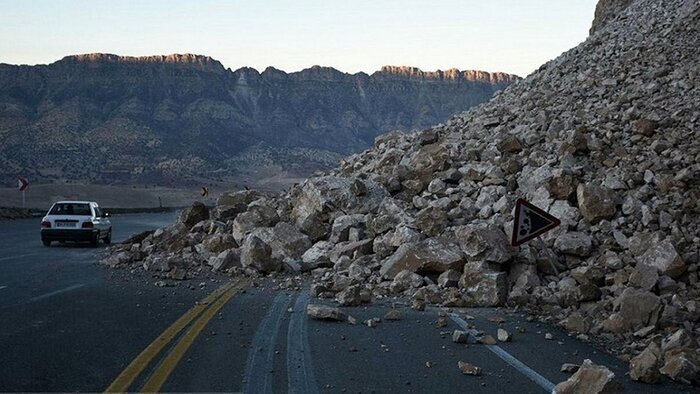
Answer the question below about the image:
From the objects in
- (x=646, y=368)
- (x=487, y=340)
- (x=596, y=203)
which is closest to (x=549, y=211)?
(x=596, y=203)

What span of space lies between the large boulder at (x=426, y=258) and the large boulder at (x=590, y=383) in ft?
18.1

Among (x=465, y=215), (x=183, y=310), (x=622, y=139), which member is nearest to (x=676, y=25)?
(x=622, y=139)

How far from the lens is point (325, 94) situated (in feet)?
541

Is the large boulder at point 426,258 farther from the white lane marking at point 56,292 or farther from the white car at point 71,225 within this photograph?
the white car at point 71,225

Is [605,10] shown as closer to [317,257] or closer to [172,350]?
[317,257]

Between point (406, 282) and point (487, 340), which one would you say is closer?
point (487, 340)

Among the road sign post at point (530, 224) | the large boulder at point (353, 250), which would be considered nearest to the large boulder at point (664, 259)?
the road sign post at point (530, 224)

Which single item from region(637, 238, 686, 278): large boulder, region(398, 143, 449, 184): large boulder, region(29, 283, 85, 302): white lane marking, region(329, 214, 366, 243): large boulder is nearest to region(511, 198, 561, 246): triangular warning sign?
region(637, 238, 686, 278): large boulder

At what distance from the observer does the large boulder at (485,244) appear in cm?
1058

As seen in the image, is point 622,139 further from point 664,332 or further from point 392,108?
point 392,108

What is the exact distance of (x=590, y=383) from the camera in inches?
206

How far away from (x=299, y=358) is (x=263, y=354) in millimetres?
381

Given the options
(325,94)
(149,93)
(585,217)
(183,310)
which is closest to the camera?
(183,310)

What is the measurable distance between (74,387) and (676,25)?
17.6 metres
